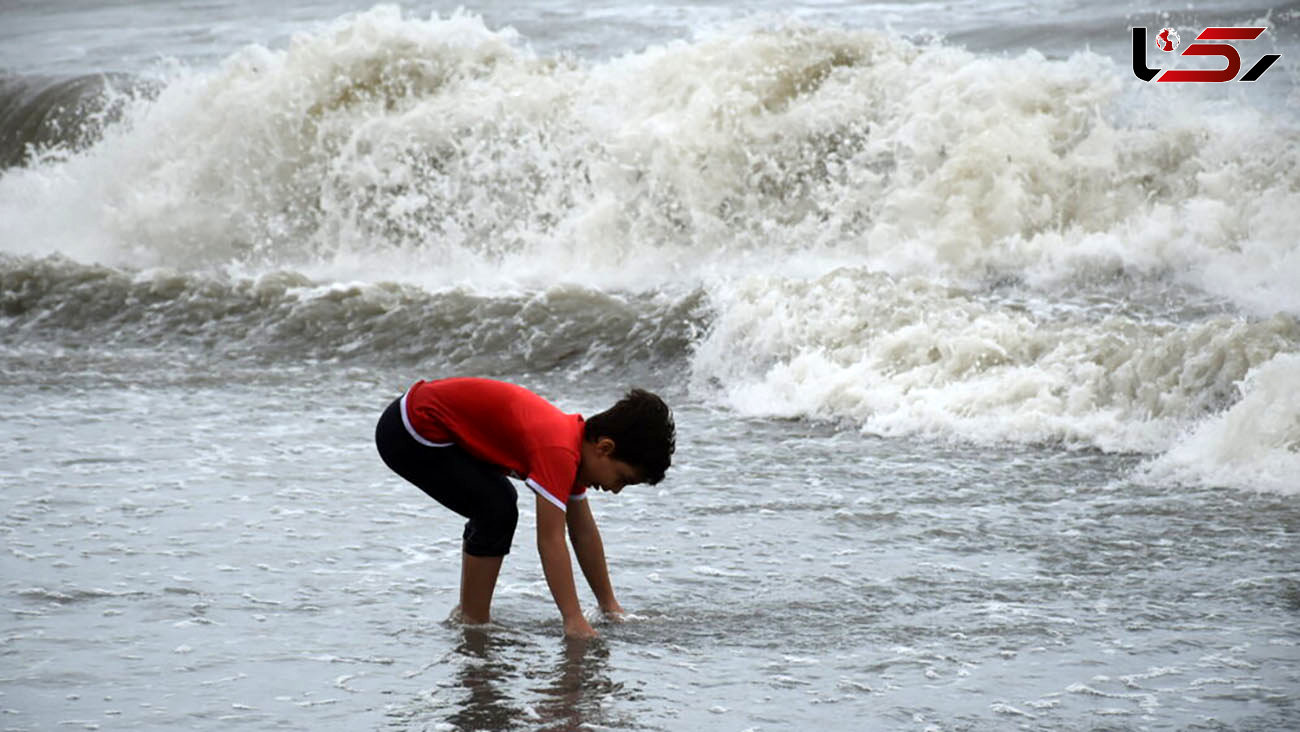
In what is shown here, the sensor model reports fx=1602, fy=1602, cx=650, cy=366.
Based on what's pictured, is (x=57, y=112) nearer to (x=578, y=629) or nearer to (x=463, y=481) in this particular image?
(x=463, y=481)

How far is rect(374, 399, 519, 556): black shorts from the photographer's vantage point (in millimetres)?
4879

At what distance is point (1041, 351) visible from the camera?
29.4 feet

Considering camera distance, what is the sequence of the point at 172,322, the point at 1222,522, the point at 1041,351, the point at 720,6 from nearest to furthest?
the point at 1222,522 → the point at 1041,351 → the point at 172,322 → the point at 720,6

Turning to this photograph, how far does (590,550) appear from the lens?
5016 millimetres

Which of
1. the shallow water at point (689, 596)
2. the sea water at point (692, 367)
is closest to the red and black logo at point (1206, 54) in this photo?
the sea water at point (692, 367)

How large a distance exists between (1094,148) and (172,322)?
683 centimetres

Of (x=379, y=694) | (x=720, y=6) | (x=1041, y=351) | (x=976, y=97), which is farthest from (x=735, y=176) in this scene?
(x=720, y=6)

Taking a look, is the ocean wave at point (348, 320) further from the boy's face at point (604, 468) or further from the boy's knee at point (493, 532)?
the boy's face at point (604, 468)

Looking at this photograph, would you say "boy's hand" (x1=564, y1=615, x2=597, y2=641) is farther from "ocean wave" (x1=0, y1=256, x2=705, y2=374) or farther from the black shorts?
"ocean wave" (x1=0, y1=256, x2=705, y2=374)

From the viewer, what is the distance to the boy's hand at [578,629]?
16.0 ft

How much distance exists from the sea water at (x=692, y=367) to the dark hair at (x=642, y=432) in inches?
25.3

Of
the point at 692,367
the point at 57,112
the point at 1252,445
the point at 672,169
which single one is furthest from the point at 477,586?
the point at 57,112

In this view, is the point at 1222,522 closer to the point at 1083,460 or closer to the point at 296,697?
the point at 1083,460

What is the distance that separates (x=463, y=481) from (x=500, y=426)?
21cm
